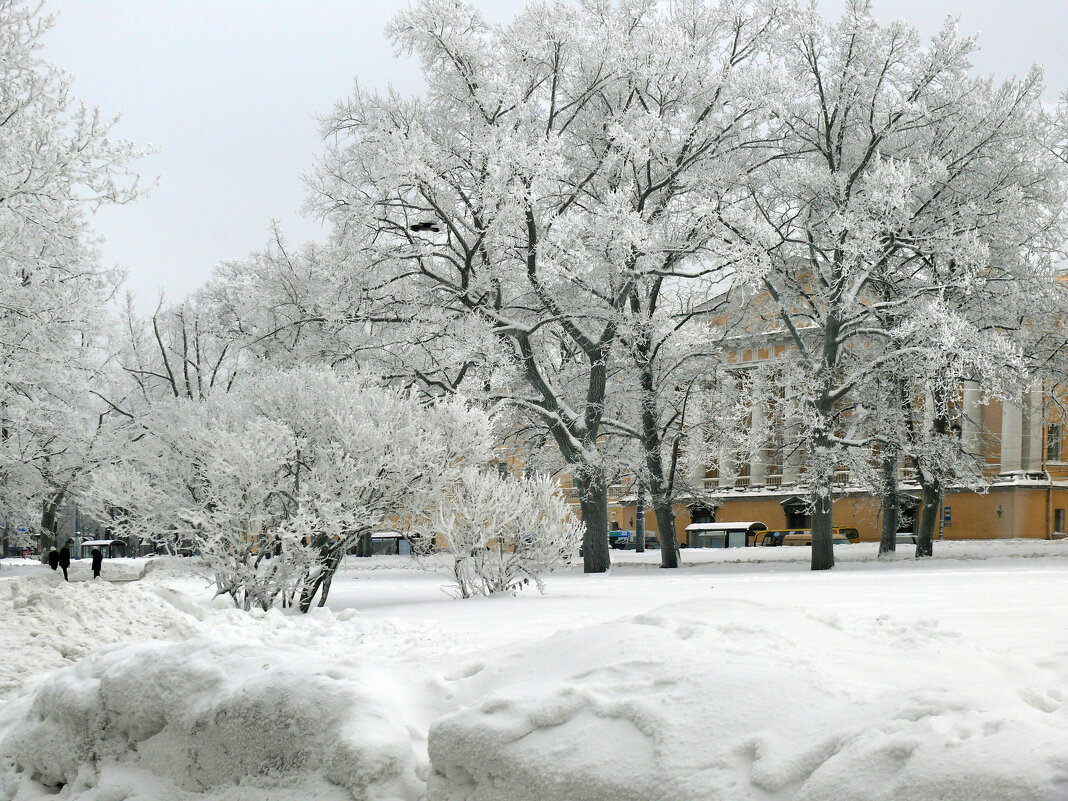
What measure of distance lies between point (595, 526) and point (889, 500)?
32.5 feet

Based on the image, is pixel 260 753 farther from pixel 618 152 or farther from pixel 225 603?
pixel 618 152

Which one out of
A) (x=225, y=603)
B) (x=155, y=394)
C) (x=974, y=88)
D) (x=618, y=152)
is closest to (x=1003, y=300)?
(x=974, y=88)

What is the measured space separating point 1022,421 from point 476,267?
1455 inches

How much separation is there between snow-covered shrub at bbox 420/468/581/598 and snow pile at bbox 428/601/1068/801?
948 cm

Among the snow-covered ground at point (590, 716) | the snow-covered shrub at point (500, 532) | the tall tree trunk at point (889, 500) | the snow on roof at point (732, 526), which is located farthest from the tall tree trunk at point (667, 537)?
the snow on roof at point (732, 526)

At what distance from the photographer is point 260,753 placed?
529 cm

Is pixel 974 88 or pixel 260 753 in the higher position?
pixel 974 88

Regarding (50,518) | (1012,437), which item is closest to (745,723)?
(50,518)

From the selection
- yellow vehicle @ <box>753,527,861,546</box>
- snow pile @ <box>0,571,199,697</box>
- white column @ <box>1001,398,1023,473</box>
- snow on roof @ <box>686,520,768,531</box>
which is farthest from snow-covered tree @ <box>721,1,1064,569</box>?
snow on roof @ <box>686,520,768,531</box>

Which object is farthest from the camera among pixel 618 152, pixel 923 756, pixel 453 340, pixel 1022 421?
pixel 1022 421

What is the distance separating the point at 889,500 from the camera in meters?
29.9

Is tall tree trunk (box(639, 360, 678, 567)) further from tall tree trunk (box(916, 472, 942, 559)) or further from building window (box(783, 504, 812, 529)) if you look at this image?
building window (box(783, 504, 812, 529))

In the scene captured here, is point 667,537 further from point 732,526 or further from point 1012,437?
point 1012,437

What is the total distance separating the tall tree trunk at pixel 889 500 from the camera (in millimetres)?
27283
